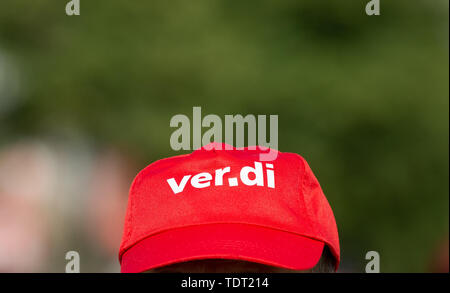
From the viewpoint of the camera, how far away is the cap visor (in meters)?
1.55

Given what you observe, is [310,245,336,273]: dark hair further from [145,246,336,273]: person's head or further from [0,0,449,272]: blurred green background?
[0,0,449,272]: blurred green background

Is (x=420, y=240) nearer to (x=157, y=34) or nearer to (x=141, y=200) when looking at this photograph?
(x=157, y=34)

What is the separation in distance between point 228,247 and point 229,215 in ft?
0.27

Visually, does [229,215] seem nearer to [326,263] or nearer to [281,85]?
[326,263]

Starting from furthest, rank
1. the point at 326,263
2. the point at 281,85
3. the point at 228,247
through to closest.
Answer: the point at 281,85 < the point at 326,263 < the point at 228,247

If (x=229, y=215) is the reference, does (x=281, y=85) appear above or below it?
above

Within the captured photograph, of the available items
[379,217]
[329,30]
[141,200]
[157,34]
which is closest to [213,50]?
[157,34]

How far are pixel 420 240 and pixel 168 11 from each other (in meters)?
1.67

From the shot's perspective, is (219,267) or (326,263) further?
(326,263)

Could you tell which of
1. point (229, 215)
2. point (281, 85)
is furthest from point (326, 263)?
point (281, 85)

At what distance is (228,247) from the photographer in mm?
1549

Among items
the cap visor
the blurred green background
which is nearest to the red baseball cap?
the cap visor

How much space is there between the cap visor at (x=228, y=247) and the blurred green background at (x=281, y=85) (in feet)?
7.26

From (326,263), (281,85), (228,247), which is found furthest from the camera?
(281,85)
